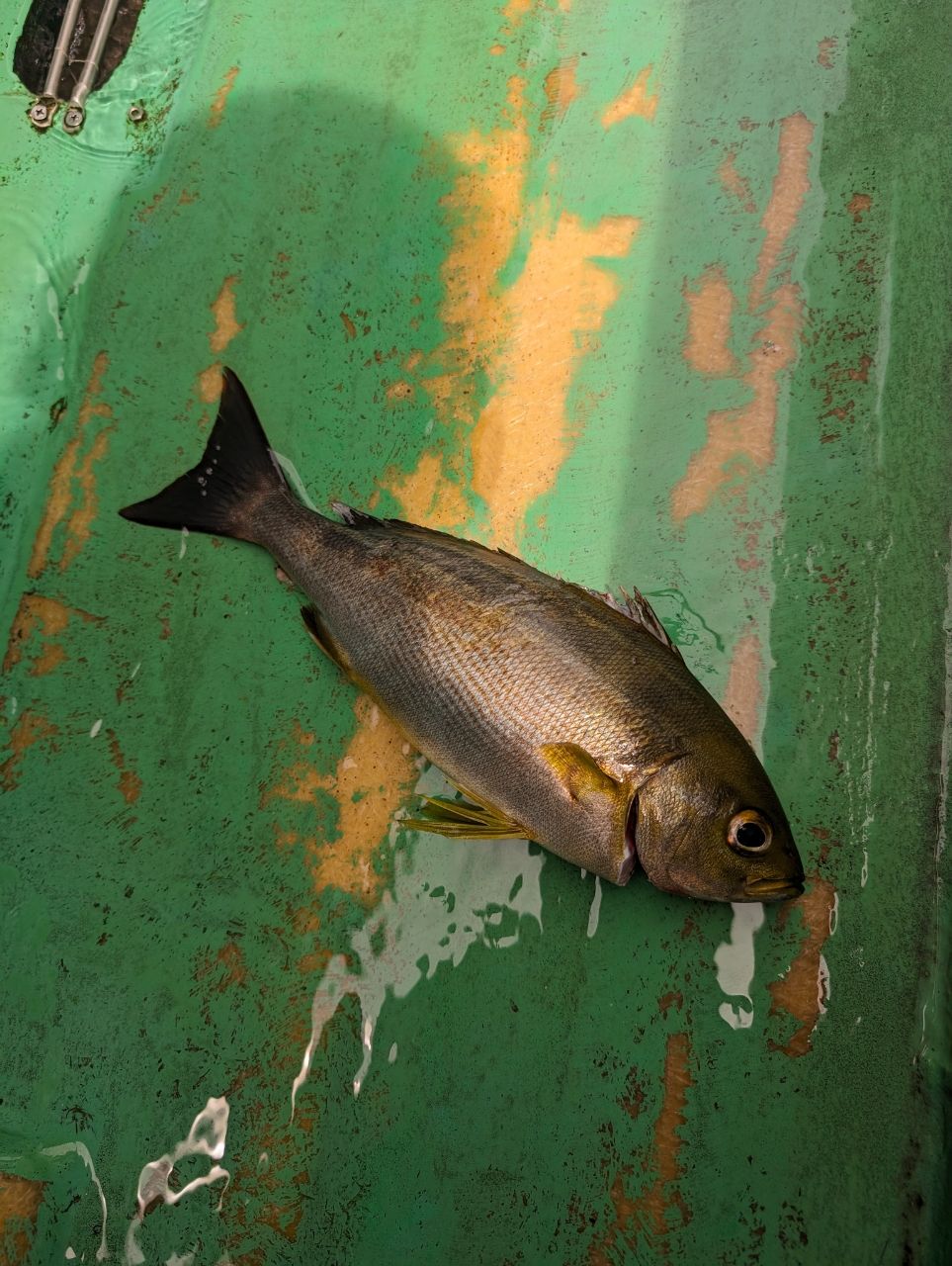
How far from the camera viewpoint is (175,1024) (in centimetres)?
236

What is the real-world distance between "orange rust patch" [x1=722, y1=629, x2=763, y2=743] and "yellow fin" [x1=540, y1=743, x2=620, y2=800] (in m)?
0.49

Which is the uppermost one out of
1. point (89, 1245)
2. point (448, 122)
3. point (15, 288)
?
point (448, 122)

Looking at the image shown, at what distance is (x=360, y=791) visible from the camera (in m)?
2.54

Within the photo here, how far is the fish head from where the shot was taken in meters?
2.04

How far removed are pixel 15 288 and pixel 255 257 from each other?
768 millimetres

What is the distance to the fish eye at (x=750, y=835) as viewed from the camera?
2033 millimetres

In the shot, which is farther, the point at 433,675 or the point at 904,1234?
the point at 433,675

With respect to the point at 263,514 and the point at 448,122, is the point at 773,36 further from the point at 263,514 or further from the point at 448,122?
the point at 263,514

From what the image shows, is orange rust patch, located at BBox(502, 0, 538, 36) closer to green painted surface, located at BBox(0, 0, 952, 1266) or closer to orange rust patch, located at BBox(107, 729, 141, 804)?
green painted surface, located at BBox(0, 0, 952, 1266)

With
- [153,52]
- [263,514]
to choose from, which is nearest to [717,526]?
[263,514]

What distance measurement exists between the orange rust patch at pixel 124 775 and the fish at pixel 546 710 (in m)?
0.68

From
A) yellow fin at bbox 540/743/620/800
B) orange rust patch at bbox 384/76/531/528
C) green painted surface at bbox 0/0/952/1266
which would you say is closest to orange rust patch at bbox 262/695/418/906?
green painted surface at bbox 0/0/952/1266

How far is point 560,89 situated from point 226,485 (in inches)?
71.3

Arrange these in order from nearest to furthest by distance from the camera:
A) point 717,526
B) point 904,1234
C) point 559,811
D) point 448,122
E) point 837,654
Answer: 1. point 904,1234
2. point 559,811
3. point 837,654
4. point 717,526
5. point 448,122
